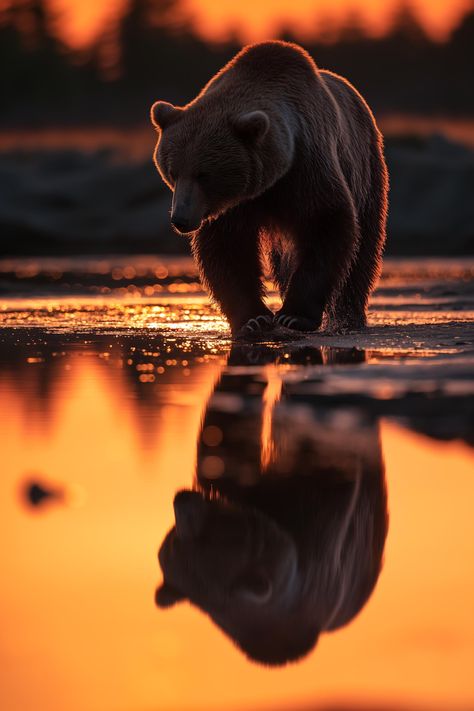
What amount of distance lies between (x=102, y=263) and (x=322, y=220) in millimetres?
13697

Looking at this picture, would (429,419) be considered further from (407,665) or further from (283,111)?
(283,111)

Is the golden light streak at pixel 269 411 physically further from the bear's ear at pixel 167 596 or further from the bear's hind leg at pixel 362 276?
the bear's hind leg at pixel 362 276

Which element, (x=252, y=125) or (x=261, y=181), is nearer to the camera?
(x=252, y=125)

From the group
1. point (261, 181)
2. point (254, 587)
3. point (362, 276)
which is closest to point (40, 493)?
point (254, 587)

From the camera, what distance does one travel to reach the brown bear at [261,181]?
6.27 metres

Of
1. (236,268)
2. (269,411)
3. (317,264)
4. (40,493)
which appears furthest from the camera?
(236,268)

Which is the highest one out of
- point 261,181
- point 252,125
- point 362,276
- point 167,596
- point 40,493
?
point 252,125

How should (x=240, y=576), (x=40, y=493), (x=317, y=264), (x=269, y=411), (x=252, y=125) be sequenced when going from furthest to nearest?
(x=317, y=264) → (x=252, y=125) → (x=269, y=411) → (x=40, y=493) → (x=240, y=576)

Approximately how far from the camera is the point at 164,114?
6.43 metres

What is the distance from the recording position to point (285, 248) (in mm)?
7148

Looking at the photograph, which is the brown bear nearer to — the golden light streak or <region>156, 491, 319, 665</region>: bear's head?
the golden light streak

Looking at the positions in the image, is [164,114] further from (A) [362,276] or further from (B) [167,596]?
(B) [167,596]

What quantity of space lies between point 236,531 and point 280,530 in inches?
3.5

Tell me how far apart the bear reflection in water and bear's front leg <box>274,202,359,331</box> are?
261 centimetres
